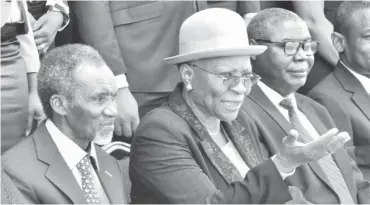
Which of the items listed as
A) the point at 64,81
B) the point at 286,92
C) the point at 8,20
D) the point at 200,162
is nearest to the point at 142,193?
the point at 200,162

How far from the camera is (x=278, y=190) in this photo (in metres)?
3.77

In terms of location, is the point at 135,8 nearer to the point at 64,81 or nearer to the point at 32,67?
the point at 32,67

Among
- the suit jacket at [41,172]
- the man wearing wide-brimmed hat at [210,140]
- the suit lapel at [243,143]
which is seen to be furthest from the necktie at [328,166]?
the suit jacket at [41,172]

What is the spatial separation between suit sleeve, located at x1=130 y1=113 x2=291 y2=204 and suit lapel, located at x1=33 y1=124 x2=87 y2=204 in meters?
0.47

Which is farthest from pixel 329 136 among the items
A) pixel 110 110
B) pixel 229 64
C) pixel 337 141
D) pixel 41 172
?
pixel 41 172

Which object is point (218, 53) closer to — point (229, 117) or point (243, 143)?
point (229, 117)

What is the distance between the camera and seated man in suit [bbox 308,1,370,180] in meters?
5.42

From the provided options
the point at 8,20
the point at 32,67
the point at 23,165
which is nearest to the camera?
the point at 23,165

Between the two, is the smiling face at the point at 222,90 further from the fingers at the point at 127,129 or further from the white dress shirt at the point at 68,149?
the white dress shirt at the point at 68,149

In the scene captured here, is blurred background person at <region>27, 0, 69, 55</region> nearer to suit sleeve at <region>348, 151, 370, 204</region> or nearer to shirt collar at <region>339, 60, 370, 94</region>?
suit sleeve at <region>348, 151, 370, 204</region>

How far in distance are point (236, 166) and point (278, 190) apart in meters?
0.57

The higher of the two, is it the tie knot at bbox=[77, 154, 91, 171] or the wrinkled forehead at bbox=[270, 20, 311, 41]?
the wrinkled forehead at bbox=[270, 20, 311, 41]

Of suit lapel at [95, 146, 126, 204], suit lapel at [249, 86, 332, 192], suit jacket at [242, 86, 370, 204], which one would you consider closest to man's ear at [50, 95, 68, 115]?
suit lapel at [95, 146, 126, 204]

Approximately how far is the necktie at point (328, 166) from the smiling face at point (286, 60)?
0.51 feet
